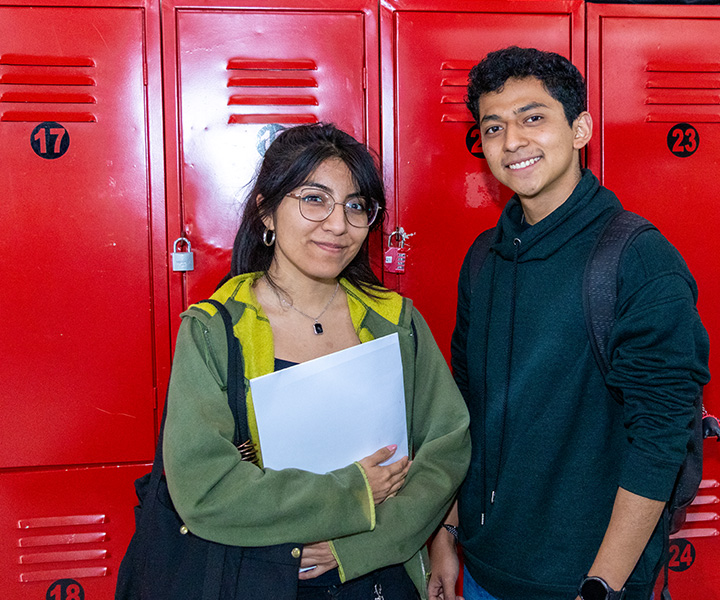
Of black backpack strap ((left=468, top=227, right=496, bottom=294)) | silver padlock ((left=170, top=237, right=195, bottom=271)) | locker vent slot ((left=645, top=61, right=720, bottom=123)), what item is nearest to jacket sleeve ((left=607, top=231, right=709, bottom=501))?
black backpack strap ((left=468, top=227, right=496, bottom=294))

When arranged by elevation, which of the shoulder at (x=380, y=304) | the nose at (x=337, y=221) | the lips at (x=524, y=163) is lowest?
the shoulder at (x=380, y=304)

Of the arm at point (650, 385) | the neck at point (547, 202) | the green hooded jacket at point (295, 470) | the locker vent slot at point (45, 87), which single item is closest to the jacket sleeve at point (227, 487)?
the green hooded jacket at point (295, 470)

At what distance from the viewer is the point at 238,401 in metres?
1.15

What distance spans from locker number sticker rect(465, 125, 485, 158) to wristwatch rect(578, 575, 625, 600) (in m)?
1.31

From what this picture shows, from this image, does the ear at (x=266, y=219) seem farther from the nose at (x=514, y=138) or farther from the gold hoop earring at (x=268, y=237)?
the nose at (x=514, y=138)

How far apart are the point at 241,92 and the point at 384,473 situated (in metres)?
1.26

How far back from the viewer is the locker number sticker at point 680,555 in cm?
202

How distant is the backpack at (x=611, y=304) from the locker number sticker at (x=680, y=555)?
39.6 inches

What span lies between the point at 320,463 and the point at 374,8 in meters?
1.42

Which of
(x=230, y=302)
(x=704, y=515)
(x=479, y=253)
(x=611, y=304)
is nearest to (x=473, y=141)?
(x=479, y=253)

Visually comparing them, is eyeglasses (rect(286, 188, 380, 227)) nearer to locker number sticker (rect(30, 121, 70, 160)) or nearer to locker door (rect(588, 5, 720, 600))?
locker number sticker (rect(30, 121, 70, 160))

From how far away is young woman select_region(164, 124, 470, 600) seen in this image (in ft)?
3.45

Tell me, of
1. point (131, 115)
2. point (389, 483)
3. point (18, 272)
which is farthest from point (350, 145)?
point (18, 272)

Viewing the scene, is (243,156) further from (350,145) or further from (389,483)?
(389,483)
